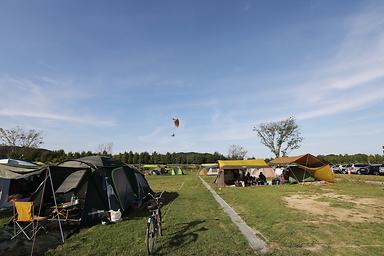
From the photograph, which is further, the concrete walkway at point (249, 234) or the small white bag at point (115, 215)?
the small white bag at point (115, 215)

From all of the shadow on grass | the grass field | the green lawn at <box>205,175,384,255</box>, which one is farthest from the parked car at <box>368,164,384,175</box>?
the shadow on grass

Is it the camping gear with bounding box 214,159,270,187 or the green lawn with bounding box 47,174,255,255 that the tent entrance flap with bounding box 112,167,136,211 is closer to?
the green lawn with bounding box 47,174,255,255

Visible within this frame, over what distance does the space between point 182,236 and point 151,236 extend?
1523 millimetres

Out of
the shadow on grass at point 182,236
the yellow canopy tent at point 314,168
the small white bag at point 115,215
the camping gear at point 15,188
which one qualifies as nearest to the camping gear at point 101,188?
the small white bag at point 115,215

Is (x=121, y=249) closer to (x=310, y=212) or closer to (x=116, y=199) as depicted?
(x=116, y=199)

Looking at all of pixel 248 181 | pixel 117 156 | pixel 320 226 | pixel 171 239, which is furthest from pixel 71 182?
pixel 117 156

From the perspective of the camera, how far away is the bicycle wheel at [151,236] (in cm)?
657

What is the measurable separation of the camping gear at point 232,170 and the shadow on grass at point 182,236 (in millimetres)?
16780

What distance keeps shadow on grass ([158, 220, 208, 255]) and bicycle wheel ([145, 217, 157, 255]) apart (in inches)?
7.5

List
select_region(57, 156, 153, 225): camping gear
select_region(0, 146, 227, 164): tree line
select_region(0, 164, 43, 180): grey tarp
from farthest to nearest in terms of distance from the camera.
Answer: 1. select_region(0, 146, 227, 164): tree line
2. select_region(57, 156, 153, 225): camping gear
3. select_region(0, 164, 43, 180): grey tarp

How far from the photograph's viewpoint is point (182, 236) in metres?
8.27

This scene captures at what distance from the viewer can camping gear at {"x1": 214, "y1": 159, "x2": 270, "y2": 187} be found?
26812 mm

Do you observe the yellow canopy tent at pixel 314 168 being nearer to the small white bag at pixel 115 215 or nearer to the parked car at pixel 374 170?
the parked car at pixel 374 170

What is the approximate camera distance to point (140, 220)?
10.6 m
